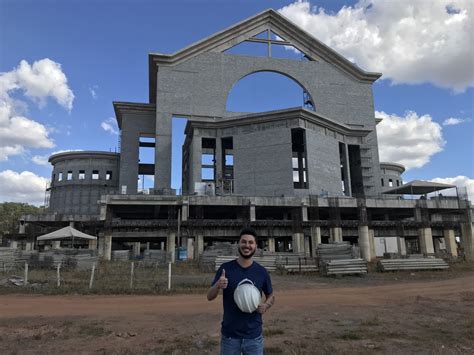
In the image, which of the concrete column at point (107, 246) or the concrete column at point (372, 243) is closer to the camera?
the concrete column at point (107, 246)

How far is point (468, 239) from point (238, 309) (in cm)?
5306

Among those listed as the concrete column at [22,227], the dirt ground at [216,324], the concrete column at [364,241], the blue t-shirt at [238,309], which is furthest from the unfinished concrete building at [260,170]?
the blue t-shirt at [238,309]

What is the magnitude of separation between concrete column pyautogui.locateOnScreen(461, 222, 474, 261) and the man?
5242 cm

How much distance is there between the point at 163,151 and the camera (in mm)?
60125

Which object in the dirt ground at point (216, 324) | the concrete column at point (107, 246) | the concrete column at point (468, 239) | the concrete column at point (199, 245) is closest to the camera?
the dirt ground at point (216, 324)

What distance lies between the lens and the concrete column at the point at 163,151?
5969 centimetres

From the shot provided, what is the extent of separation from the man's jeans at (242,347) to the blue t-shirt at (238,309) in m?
0.05

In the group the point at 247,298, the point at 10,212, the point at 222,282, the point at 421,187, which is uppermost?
the point at 10,212

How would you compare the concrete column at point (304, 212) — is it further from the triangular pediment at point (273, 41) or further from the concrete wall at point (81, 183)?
the concrete wall at point (81, 183)

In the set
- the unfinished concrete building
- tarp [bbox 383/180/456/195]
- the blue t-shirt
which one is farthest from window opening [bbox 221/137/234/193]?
the blue t-shirt

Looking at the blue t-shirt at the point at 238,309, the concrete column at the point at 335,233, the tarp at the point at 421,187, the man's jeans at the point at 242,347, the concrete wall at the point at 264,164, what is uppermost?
the concrete wall at the point at 264,164

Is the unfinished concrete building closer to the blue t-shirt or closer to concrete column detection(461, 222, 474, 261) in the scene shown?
concrete column detection(461, 222, 474, 261)

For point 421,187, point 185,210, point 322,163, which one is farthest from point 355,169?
point 185,210

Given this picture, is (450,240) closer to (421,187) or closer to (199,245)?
(421,187)
